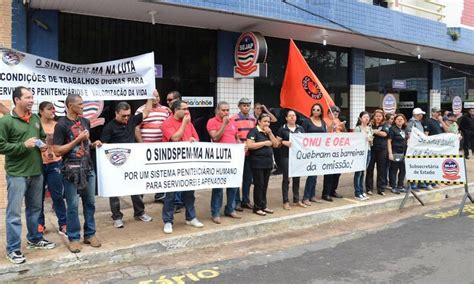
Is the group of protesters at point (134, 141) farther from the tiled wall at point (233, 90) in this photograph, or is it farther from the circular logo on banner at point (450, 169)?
the tiled wall at point (233, 90)

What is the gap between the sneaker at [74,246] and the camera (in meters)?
5.31

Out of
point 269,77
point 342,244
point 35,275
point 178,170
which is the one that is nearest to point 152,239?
point 178,170

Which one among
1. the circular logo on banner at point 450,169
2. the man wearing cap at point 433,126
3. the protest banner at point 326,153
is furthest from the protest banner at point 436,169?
the man wearing cap at point 433,126

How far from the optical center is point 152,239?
Result: 5898mm

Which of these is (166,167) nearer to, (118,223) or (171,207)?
(171,207)

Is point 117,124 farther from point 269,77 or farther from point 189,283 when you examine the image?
point 269,77

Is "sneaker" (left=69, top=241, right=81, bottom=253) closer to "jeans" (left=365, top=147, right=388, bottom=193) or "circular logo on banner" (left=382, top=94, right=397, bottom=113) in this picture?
"jeans" (left=365, top=147, right=388, bottom=193)

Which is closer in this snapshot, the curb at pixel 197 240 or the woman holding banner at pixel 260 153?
the curb at pixel 197 240

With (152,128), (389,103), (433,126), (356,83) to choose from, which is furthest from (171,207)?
(389,103)

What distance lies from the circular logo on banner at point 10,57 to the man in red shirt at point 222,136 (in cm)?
280

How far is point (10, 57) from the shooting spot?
5668 millimetres

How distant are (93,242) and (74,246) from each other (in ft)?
0.81

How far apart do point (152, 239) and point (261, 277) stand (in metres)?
1.71

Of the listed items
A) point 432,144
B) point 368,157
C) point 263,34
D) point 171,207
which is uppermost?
point 263,34
